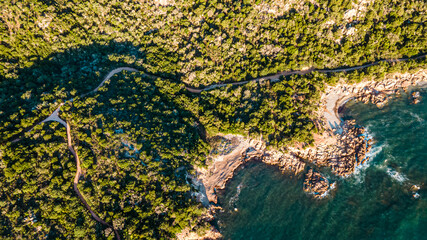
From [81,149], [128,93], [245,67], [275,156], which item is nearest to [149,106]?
[128,93]

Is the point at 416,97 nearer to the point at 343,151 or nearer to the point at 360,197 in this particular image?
the point at 343,151

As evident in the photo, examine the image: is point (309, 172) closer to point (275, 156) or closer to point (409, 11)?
point (275, 156)

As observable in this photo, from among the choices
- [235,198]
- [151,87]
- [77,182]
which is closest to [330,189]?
[235,198]

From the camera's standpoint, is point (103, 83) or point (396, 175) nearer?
point (396, 175)

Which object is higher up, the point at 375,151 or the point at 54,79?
the point at 54,79

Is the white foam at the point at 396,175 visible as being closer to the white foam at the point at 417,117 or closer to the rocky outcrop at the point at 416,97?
the white foam at the point at 417,117

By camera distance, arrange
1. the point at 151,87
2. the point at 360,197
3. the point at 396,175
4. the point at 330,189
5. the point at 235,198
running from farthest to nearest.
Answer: the point at 151,87 < the point at 235,198 < the point at 330,189 < the point at 396,175 < the point at 360,197

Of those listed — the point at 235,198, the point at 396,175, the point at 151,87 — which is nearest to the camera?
the point at 396,175

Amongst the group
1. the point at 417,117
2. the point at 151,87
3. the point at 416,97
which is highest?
the point at 151,87
